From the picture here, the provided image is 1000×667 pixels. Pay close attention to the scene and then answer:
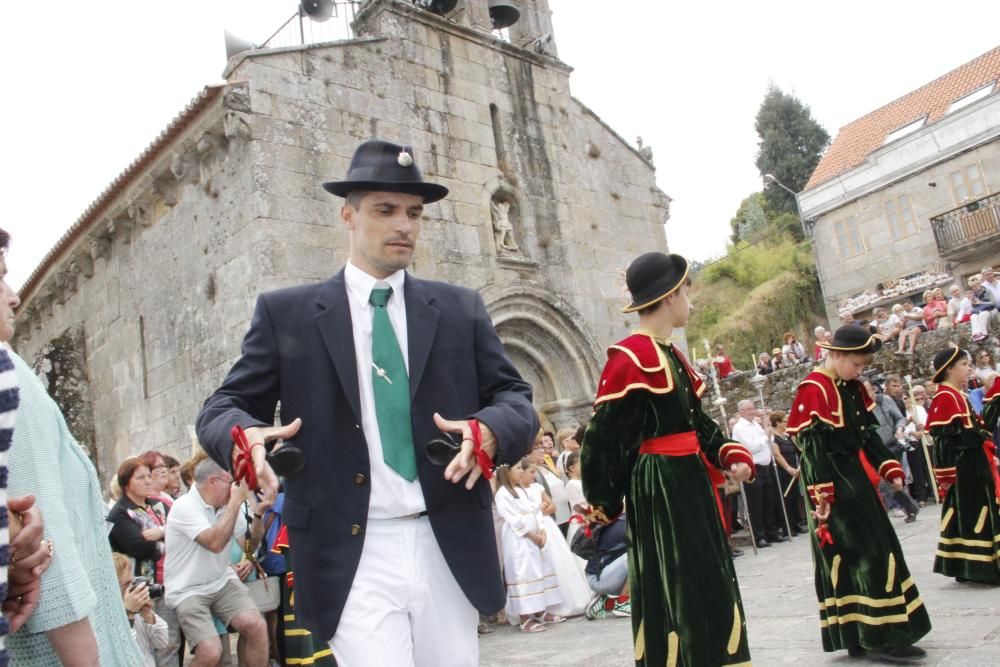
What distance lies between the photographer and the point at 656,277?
4238 millimetres

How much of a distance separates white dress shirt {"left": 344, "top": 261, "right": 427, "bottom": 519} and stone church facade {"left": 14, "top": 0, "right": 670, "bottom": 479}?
27.9 feet

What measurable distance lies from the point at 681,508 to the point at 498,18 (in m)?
13.5

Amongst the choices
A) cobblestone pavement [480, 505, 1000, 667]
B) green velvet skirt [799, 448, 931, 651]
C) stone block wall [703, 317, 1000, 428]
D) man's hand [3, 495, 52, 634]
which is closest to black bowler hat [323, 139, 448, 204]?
man's hand [3, 495, 52, 634]

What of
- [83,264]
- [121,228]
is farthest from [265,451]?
[83,264]

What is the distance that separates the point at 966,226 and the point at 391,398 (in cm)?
2862

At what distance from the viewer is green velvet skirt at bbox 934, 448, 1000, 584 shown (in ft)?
20.9

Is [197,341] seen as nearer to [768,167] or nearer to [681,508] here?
[681,508]

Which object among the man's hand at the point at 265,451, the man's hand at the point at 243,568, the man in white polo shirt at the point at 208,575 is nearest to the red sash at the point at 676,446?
the man's hand at the point at 265,451

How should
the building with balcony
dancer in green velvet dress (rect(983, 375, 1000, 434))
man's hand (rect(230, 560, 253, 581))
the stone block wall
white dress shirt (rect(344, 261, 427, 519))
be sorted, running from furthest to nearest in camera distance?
the building with balcony
the stone block wall
dancer in green velvet dress (rect(983, 375, 1000, 434))
man's hand (rect(230, 560, 253, 581))
white dress shirt (rect(344, 261, 427, 519))

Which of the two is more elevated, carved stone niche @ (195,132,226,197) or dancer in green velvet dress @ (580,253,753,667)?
carved stone niche @ (195,132,226,197)

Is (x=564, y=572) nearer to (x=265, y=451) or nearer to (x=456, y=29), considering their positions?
(x=265, y=451)

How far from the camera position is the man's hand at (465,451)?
2359 mm

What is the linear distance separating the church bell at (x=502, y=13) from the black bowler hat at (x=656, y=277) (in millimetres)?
12382

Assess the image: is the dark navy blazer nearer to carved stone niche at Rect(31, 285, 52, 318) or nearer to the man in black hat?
the man in black hat
